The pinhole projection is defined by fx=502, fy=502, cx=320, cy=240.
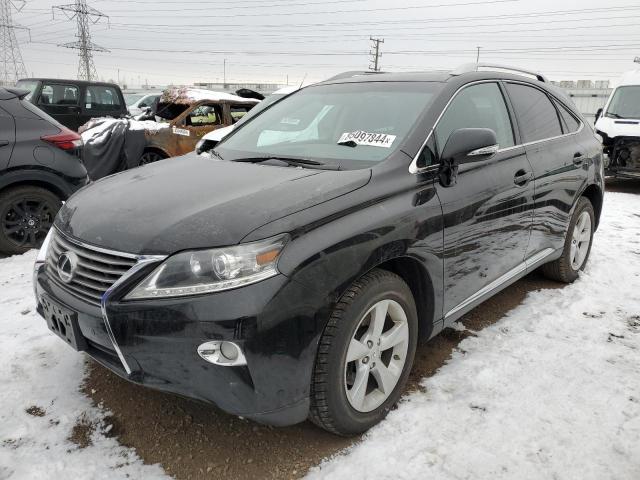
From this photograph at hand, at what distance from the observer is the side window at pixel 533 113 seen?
3.45 m

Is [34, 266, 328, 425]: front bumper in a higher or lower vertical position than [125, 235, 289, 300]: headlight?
lower

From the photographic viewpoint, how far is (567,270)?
4145 mm

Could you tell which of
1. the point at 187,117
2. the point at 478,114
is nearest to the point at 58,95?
the point at 187,117

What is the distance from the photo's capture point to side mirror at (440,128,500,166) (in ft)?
8.24

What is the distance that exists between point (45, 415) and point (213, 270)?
1.33 meters

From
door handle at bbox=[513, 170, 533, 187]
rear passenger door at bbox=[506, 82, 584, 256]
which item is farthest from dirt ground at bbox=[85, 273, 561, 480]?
rear passenger door at bbox=[506, 82, 584, 256]

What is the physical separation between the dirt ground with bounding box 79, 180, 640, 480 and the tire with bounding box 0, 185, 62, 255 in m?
2.76

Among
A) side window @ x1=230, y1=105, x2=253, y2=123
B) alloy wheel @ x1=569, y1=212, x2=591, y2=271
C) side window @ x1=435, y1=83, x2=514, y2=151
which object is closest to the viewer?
side window @ x1=435, y1=83, x2=514, y2=151

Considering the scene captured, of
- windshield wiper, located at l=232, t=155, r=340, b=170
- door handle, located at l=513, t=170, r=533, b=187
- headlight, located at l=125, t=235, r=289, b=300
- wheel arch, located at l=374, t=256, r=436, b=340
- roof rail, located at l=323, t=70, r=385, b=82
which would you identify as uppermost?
roof rail, located at l=323, t=70, r=385, b=82

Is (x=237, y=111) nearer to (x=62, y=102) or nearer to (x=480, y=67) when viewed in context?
(x=62, y=102)

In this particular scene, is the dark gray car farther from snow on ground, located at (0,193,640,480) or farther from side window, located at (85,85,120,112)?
side window, located at (85,85,120,112)

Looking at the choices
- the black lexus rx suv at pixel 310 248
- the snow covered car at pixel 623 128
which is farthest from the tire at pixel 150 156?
the snow covered car at pixel 623 128

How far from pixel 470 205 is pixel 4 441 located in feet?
8.32

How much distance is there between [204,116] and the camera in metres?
9.16
